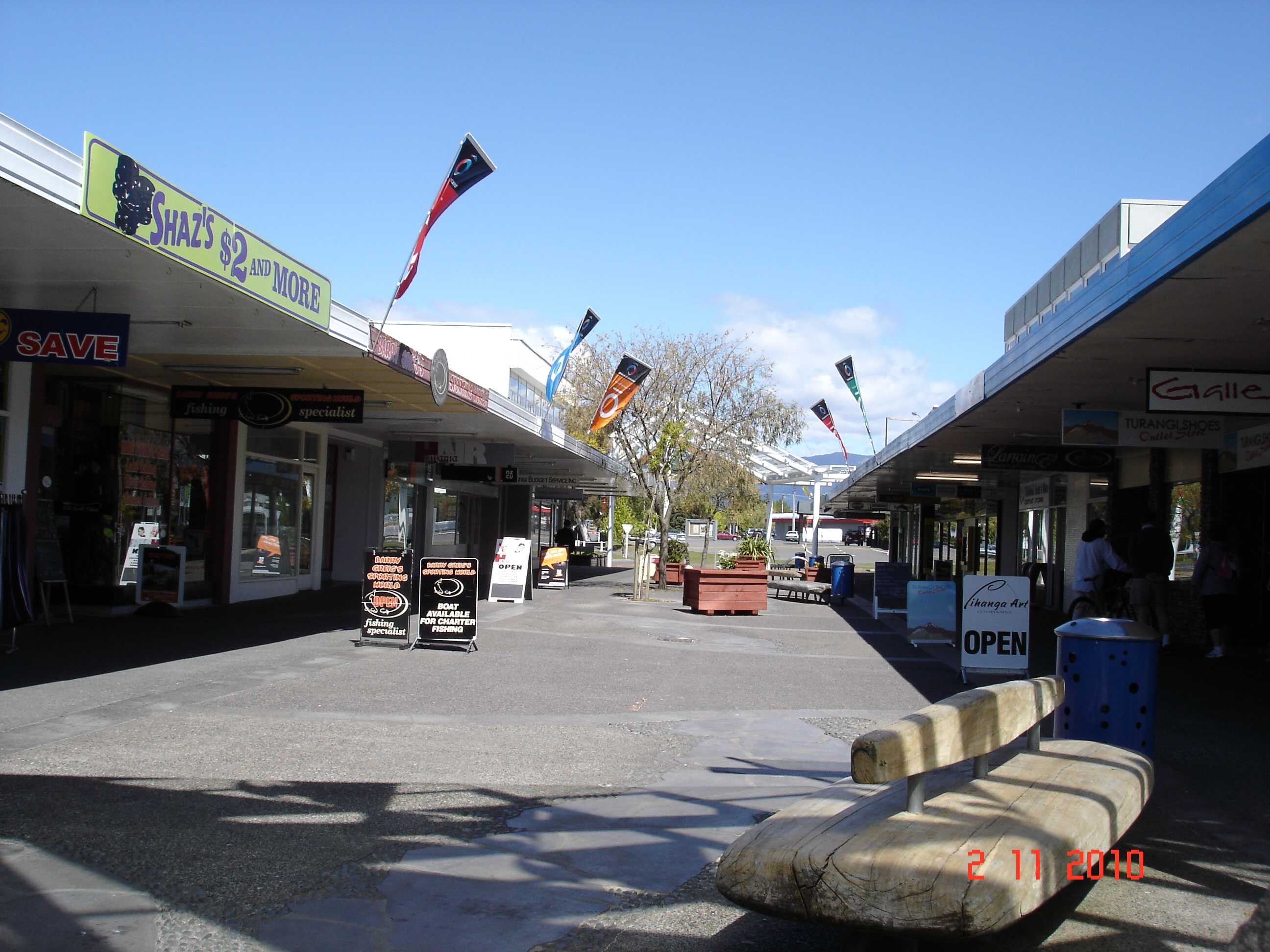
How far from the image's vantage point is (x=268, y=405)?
14.0 meters

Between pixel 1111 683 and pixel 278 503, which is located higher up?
pixel 278 503

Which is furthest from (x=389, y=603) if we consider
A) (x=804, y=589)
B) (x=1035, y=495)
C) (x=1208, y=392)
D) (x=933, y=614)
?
(x=1035, y=495)

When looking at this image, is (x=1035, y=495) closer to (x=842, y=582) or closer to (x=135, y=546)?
(x=842, y=582)

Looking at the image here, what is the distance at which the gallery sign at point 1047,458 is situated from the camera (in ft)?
55.2

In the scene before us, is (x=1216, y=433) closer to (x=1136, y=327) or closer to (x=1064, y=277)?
(x=1136, y=327)

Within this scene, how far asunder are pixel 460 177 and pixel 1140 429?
29.3 ft

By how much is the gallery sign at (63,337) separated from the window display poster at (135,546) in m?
6.23

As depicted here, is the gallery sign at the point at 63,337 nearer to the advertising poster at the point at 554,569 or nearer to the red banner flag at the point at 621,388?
the red banner flag at the point at 621,388

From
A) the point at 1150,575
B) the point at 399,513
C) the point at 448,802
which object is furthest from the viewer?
the point at 399,513

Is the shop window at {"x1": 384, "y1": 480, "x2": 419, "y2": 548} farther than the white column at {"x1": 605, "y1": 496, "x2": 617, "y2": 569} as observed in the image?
No

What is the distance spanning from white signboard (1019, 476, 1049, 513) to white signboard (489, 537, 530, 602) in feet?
33.8

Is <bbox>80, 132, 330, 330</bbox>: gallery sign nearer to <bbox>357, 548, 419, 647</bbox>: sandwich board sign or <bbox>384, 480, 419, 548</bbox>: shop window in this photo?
<bbox>357, 548, 419, 647</bbox>: sandwich board sign

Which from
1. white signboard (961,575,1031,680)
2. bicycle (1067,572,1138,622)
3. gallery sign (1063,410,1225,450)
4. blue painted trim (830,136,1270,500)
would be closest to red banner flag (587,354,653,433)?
bicycle (1067,572,1138,622)

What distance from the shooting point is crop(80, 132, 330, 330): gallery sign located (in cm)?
722
